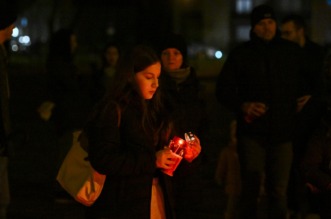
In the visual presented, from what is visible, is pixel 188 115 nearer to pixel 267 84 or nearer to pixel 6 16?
pixel 267 84

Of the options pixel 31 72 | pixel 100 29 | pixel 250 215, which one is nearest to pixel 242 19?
pixel 100 29

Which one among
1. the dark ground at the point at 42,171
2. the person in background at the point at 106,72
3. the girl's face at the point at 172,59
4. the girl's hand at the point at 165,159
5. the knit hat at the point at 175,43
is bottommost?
the dark ground at the point at 42,171

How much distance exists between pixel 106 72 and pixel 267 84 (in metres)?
2.57

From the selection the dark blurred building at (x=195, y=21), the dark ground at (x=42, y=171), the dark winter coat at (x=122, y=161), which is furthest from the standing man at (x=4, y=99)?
the dark blurred building at (x=195, y=21)

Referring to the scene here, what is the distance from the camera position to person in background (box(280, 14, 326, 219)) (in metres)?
5.64

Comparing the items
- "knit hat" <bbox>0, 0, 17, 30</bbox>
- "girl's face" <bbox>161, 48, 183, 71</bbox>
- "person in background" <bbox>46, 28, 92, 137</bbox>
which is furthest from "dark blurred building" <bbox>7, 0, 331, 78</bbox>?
"knit hat" <bbox>0, 0, 17, 30</bbox>

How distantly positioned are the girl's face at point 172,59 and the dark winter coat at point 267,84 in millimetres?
641

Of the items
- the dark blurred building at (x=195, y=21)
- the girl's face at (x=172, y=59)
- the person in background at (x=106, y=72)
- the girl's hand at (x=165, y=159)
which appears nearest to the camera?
the girl's hand at (x=165, y=159)

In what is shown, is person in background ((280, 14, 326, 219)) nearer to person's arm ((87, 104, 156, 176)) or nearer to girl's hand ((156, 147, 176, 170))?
girl's hand ((156, 147, 176, 170))

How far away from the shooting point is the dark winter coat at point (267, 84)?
267 inches

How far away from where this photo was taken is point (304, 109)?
5832 millimetres

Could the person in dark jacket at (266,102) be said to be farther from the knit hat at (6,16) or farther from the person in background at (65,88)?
the person in background at (65,88)

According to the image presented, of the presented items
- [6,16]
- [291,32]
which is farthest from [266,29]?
[6,16]

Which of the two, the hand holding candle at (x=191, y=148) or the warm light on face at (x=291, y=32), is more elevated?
the warm light on face at (x=291, y=32)
